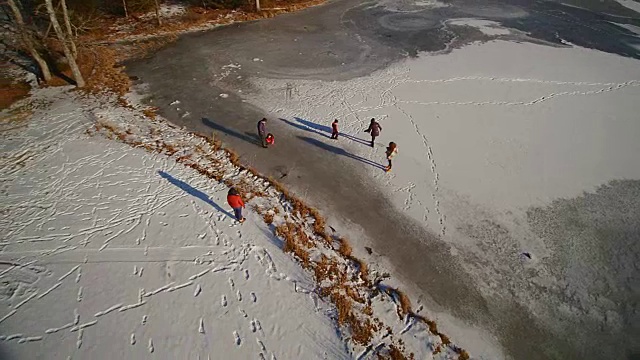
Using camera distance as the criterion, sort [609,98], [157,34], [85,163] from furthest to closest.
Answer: [157,34] < [609,98] < [85,163]

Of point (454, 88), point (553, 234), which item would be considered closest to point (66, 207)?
point (553, 234)

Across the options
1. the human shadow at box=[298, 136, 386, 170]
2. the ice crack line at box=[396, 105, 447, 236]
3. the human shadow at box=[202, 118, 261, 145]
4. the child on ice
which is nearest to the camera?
the ice crack line at box=[396, 105, 447, 236]

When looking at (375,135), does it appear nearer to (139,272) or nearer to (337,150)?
(337,150)

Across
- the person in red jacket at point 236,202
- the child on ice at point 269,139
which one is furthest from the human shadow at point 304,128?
the person in red jacket at point 236,202

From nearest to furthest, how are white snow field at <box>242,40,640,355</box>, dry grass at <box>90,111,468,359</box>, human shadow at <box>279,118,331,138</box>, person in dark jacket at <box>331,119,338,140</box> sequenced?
dry grass at <box>90,111,468,359</box>, white snow field at <box>242,40,640,355</box>, person in dark jacket at <box>331,119,338,140</box>, human shadow at <box>279,118,331,138</box>

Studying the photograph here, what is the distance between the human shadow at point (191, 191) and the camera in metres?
→ 11.6

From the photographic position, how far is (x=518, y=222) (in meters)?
11.7

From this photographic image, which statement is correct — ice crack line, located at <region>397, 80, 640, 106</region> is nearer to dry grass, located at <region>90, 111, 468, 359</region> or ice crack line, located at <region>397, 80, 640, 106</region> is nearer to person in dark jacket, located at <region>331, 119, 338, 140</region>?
person in dark jacket, located at <region>331, 119, 338, 140</region>

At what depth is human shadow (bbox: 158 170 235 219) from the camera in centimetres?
1165

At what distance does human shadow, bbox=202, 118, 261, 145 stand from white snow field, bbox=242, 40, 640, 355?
2279mm

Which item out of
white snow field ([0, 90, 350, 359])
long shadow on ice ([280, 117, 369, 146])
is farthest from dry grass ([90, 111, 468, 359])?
long shadow on ice ([280, 117, 369, 146])

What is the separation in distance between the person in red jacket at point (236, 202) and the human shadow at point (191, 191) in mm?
532

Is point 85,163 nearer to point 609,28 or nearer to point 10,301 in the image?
point 10,301

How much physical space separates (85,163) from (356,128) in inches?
421
